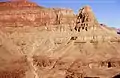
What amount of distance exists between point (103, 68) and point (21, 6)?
44686mm

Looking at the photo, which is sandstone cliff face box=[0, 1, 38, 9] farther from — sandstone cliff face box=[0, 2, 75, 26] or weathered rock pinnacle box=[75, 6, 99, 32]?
weathered rock pinnacle box=[75, 6, 99, 32]

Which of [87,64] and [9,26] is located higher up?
[9,26]

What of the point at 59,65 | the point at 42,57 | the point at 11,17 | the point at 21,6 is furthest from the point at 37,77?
the point at 21,6

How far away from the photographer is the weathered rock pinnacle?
78.1 metres

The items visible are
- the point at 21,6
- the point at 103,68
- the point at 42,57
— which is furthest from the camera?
the point at 21,6

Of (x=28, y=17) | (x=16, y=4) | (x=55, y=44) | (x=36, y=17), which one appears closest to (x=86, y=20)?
(x=55, y=44)

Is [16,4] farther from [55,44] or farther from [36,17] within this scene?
[55,44]

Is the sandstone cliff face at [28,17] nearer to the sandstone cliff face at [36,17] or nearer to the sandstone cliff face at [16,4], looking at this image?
the sandstone cliff face at [36,17]

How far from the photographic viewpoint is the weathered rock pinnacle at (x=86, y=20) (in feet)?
256

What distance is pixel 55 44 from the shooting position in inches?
3014

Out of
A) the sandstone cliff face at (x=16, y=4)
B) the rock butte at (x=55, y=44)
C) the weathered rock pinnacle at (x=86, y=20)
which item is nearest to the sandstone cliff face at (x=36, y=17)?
the rock butte at (x=55, y=44)

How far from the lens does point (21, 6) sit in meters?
97.0

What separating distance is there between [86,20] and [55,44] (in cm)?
1050

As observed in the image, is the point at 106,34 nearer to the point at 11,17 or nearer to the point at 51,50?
the point at 51,50
